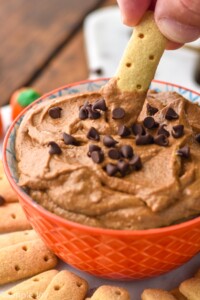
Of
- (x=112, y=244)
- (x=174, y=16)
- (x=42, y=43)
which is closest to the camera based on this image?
(x=112, y=244)

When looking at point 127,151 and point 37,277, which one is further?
point 37,277

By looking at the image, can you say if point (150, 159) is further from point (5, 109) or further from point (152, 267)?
point (5, 109)

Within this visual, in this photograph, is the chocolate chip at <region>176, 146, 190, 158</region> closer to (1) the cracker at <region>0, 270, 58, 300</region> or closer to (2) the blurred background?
(1) the cracker at <region>0, 270, 58, 300</region>

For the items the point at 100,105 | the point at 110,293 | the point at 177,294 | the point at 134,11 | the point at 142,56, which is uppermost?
the point at 134,11

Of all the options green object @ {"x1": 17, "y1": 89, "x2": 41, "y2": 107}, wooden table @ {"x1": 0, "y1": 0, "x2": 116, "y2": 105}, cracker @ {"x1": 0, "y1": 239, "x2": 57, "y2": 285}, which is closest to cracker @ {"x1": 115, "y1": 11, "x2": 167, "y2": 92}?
cracker @ {"x1": 0, "y1": 239, "x2": 57, "y2": 285}

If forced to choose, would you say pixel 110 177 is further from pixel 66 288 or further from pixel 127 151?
pixel 66 288

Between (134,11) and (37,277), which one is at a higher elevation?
(134,11)

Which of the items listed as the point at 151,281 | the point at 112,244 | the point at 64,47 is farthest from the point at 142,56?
the point at 64,47
